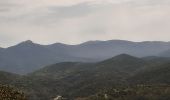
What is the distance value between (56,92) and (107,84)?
75.4 ft

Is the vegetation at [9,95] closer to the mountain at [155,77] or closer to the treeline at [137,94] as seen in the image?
the treeline at [137,94]

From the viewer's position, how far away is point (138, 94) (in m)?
114

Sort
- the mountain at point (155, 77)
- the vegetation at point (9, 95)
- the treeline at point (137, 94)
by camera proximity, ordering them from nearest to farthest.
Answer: the vegetation at point (9, 95) → the treeline at point (137, 94) → the mountain at point (155, 77)

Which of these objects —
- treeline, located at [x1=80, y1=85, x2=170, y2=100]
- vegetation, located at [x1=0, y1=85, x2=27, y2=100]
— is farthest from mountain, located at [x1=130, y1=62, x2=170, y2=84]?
vegetation, located at [x1=0, y1=85, x2=27, y2=100]

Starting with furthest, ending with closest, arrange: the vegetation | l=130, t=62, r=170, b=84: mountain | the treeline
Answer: l=130, t=62, r=170, b=84: mountain, the treeline, the vegetation

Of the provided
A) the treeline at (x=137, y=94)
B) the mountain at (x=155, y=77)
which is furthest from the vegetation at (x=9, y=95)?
the mountain at (x=155, y=77)

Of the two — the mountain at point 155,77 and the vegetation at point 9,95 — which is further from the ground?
the vegetation at point 9,95

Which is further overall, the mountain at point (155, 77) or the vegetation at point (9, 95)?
the mountain at point (155, 77)

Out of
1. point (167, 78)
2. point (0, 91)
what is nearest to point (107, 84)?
point (167, 78)

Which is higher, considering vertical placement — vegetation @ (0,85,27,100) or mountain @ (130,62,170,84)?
vegetation @ (0,85,27,100)

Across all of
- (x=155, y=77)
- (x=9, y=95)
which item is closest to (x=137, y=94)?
(x=155, y=77)

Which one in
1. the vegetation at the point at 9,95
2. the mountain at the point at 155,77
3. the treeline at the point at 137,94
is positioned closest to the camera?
the vegetation at the point at 9,95

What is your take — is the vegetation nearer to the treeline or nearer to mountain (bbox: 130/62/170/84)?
the treeline

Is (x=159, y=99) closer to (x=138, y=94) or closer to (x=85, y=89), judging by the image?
(x=138, y=94)
